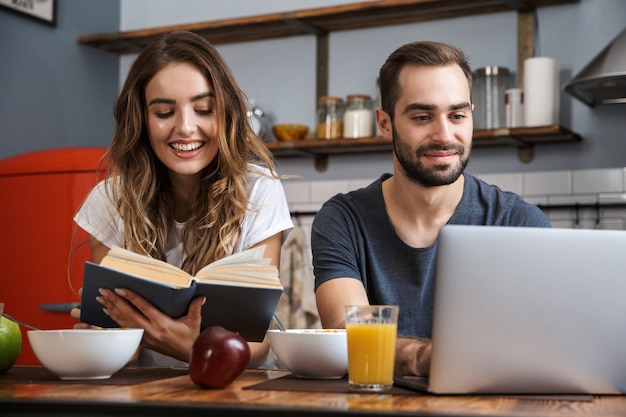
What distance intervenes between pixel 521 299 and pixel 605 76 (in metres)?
1.97

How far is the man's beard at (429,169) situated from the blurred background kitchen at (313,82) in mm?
1480

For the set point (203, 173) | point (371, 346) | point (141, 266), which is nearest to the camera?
point (371, 346)

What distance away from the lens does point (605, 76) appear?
9.68 feet

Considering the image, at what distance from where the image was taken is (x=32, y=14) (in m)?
3.86

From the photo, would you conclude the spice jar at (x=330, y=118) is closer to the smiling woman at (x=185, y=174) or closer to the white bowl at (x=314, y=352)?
the smiling woman at (x=185, y=174)

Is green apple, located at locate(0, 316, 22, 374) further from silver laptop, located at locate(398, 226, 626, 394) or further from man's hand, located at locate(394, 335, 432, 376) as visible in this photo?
silver laptop, located at locate(398, 226, 626, 394)

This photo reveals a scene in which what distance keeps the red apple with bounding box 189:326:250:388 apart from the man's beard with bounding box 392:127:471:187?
80cm

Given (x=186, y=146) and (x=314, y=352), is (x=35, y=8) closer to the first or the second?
(x=186, y=146)

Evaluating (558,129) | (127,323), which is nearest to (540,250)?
(127,323)

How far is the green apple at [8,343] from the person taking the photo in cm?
→ 159

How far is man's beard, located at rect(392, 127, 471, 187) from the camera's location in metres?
1.98

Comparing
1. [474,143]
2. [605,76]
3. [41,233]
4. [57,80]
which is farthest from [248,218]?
[57,80]

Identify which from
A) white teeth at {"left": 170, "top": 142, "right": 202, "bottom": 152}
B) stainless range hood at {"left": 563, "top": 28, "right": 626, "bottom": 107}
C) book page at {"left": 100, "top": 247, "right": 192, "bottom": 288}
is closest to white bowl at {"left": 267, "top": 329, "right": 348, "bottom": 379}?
book page at {"left": 100, "top": 247, "right": 192, "bottom": 288}

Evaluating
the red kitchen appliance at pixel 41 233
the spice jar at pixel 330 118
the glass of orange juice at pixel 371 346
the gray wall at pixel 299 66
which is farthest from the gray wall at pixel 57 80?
the glass of orange juice at pixel 371 346
